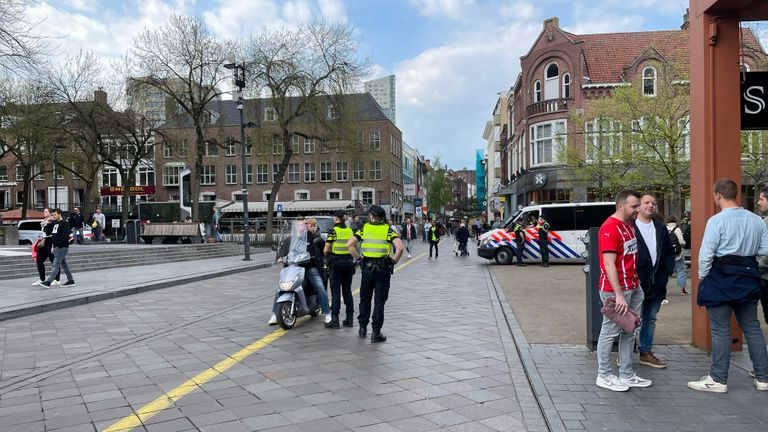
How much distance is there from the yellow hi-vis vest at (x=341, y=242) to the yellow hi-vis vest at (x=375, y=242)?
1.05m

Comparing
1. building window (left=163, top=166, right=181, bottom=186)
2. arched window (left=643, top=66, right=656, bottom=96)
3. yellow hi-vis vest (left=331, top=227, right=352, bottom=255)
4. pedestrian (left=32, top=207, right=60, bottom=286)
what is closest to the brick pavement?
yellow hi-vis vest (left=331, top=227, right=352, bottom=255)

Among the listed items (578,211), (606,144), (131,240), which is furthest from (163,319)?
(131,240)

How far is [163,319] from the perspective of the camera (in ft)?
29.0

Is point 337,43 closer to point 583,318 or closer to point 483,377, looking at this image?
point 583,318

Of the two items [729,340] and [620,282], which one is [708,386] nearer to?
[729,340]

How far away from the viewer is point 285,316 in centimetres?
772

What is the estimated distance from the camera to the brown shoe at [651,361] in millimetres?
5332

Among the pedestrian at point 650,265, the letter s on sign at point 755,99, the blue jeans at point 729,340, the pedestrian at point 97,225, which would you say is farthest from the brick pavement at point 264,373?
the pedestrian at point 97,225

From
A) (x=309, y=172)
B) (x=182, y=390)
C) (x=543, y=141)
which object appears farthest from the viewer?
(x=309, y=172)

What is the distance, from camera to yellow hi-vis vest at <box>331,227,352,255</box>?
25.9 feet

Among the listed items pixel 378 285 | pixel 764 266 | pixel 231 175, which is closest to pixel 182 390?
pixel 378 285

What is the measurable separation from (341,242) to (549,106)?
2886 cm

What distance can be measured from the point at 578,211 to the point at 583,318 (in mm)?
12603

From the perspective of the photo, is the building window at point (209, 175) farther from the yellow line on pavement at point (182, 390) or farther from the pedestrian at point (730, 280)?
the pedestrian at point (730, 280)
